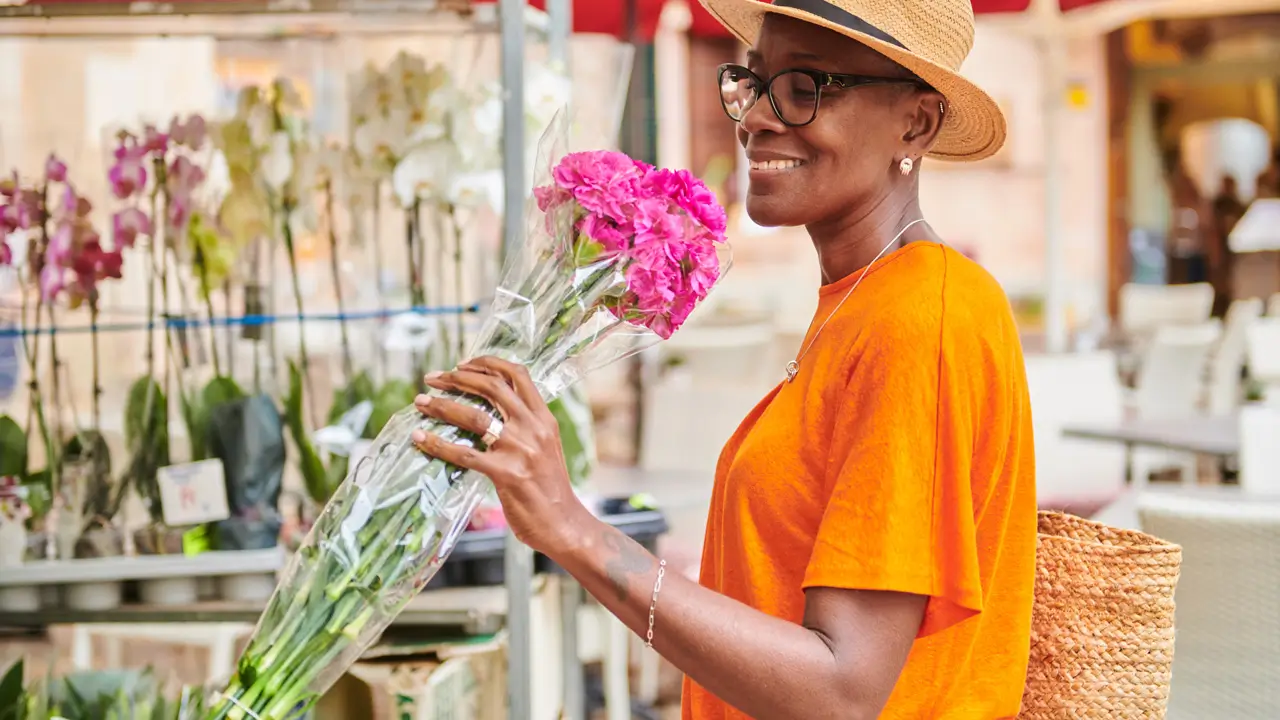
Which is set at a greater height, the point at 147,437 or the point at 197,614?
the point at 147,437

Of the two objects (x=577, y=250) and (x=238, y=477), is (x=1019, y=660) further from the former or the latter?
(x=238, y=477)

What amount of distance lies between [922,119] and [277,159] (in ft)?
5.07

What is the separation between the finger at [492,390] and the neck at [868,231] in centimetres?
37

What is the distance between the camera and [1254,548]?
2.47 metres

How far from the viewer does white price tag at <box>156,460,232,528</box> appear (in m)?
2.32

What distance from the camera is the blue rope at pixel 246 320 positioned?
2.39 meters

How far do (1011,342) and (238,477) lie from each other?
157cm

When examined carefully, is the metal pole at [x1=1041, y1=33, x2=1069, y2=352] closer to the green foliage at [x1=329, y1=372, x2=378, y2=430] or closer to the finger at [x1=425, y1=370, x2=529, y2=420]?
the green foliage at [x1=329, y1=372, x2=378, y2=430]

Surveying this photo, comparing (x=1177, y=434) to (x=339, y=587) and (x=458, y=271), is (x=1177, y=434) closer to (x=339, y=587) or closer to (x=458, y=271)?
(x=458, y=271)

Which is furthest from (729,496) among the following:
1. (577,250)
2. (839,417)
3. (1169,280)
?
(1169,280)

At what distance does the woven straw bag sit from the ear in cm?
43

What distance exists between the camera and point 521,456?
1.07 m

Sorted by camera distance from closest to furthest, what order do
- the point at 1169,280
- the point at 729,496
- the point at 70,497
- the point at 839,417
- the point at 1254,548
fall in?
the point at 839,417 < the point at 729,496 < the point at 70,497 < the point at 1254,548 < the point at 1169,280

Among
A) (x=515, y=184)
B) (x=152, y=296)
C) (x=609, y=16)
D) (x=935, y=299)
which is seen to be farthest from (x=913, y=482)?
(x=609, y=16)
